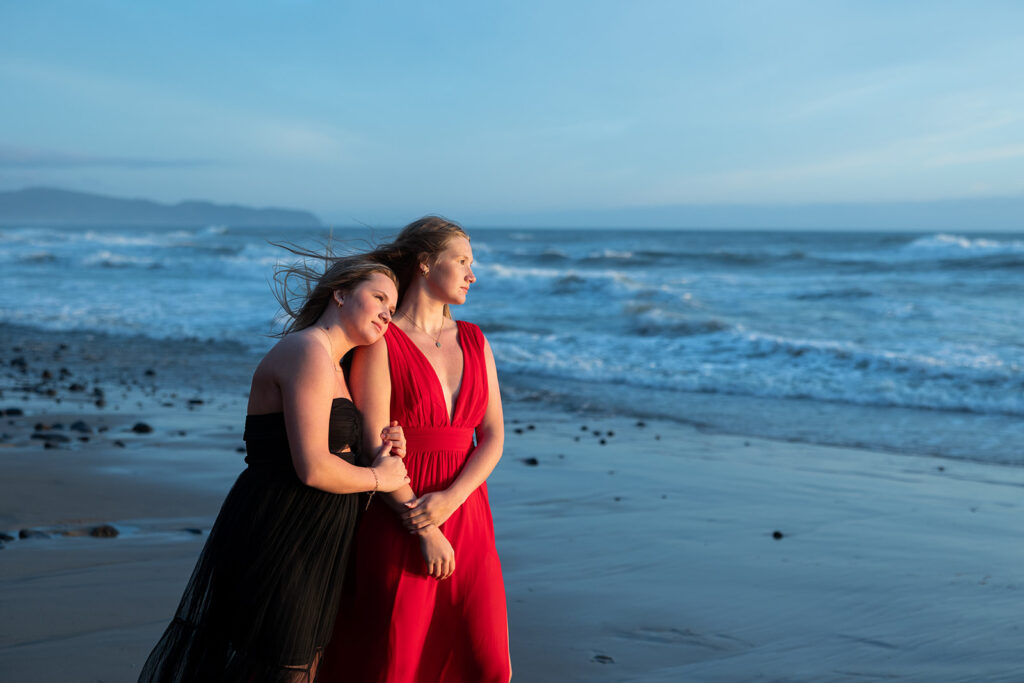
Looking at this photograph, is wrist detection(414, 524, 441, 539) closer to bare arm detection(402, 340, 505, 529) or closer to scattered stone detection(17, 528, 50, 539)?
bare arm detection(402, 340, 505, 529)

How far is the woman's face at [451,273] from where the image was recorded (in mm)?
2787

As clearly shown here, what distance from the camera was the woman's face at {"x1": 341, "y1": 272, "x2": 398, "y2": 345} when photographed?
2557mm

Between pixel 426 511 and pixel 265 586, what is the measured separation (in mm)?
516

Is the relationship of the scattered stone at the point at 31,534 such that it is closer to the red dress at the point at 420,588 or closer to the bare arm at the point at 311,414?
the red dress at the point at 420,588

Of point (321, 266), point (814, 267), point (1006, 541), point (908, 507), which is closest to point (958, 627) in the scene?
point (1006, 541)

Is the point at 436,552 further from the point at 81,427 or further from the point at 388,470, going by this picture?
the point at 81,427

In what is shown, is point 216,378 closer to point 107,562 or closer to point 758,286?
point 107,562

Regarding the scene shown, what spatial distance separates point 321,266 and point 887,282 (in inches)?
1119

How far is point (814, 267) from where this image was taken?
3634 cm

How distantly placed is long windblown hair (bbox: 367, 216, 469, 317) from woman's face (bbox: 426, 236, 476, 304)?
0.02 metres

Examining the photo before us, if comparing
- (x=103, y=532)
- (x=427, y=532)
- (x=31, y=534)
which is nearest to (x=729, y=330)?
(x=103, y=532)

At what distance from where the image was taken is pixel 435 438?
8.95 ft

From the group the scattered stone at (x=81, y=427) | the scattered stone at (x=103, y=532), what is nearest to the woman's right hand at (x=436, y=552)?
the scattered stone at (x=103, y=532)

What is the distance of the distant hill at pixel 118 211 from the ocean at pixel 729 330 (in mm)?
126475
